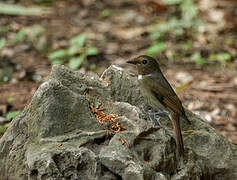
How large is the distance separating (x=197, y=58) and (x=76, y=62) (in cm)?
236

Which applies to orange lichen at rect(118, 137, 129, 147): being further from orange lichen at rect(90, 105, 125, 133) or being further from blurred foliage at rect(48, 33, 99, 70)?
blurred foliage at rect(48, 33, 99, 70)

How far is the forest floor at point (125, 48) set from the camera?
24.8 feet

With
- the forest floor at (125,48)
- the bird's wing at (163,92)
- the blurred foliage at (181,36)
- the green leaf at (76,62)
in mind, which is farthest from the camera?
the blurred foliage at (181,36)

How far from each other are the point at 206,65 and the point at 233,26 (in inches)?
79.3

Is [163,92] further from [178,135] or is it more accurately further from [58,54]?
[58,54]

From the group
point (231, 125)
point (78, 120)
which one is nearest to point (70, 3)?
point (231, 125)

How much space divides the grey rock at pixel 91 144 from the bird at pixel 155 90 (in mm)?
238

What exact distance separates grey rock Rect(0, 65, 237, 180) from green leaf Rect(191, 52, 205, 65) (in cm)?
449

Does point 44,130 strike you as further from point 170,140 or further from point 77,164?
point 170,140

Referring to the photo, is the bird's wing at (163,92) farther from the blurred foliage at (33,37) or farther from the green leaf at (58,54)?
the blurred foliage at (33,37)

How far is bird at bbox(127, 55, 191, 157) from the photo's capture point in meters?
4.81

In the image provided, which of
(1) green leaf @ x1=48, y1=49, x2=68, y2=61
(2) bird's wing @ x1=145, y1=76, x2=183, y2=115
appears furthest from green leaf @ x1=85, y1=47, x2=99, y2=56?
(2) bird's wing @ x1=145, y1=76, x2=183, y2=115

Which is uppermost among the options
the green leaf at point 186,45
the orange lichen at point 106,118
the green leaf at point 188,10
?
the green leaf at point 188,10

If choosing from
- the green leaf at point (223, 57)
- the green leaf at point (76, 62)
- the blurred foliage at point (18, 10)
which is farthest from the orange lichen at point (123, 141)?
the blurred foliage at point (18, 10)
